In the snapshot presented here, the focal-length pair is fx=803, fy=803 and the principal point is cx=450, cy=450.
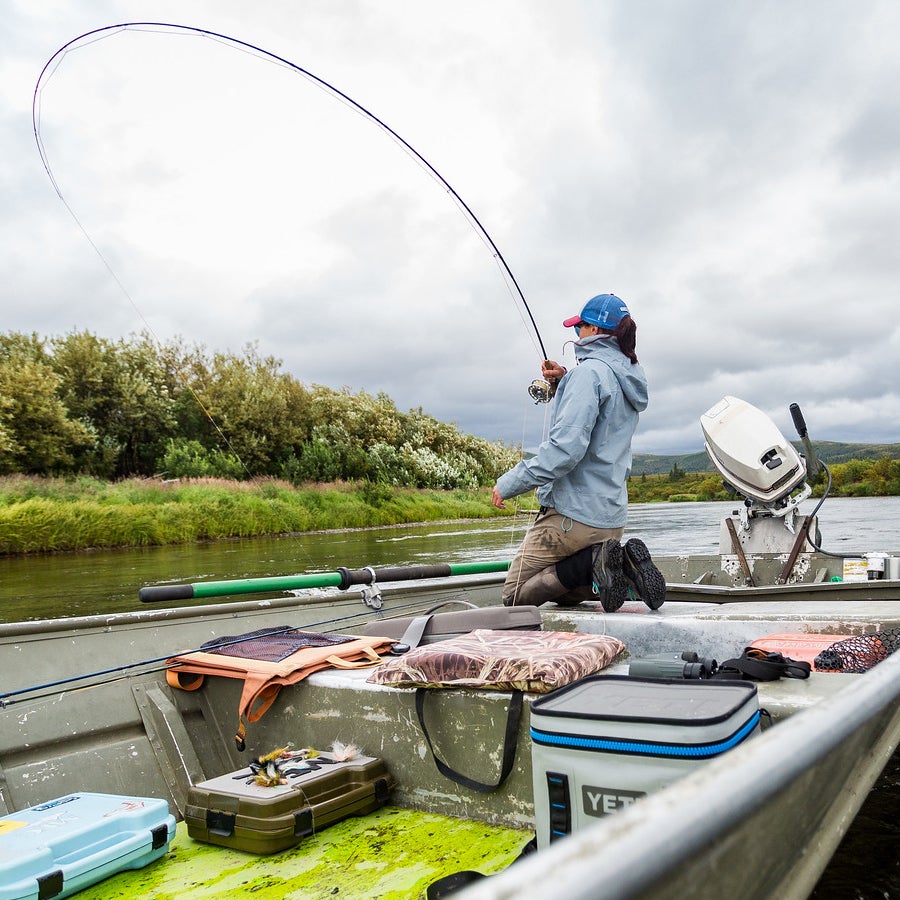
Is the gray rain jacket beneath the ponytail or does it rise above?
beneath

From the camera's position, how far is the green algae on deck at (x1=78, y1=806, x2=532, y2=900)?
1.86 m

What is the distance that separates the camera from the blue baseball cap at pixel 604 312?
144 inches

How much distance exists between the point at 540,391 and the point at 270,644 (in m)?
2.09

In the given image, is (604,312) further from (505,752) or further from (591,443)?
(505,752)

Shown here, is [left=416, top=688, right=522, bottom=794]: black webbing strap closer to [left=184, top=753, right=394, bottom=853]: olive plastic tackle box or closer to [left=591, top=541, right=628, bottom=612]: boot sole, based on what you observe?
[left=184, top=753, right=394, bottom=853]: olive plastic tackle box

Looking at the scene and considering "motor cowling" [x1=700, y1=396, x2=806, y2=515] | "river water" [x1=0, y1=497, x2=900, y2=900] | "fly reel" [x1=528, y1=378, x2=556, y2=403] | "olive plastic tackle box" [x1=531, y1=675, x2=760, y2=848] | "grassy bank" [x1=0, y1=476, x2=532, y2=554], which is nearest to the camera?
"olive plastic tackle box" [x1=531, y1=675, x2=760, y2=848]

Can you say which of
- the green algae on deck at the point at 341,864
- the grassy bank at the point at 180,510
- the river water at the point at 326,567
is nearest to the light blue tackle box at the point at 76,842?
the green algae on deck at the point at 341,864

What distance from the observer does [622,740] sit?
142 centimetres

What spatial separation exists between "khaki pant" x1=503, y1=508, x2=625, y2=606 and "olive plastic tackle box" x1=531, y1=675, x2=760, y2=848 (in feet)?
6.38

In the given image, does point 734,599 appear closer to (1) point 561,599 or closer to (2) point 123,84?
(1) point 561,599

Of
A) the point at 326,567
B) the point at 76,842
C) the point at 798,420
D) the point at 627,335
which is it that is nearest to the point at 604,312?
the point at 627,335

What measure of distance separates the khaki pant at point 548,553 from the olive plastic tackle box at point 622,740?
6.38 ft

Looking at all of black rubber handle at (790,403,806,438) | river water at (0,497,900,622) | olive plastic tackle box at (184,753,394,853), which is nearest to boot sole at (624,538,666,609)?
olive plastic tackle box at (184,753,394,853)

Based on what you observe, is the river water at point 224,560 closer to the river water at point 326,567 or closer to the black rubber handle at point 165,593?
the river water at point 326,567
